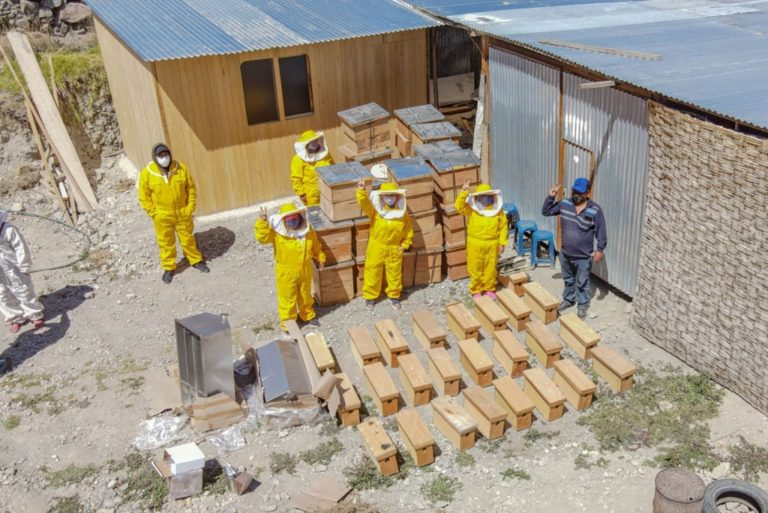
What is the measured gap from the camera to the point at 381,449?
721 centimetres

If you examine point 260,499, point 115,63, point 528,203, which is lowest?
point 260,499

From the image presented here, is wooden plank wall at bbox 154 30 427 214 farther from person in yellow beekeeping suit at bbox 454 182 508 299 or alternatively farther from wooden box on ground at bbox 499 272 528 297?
wooden box on ground at bbox 499 272 528 297

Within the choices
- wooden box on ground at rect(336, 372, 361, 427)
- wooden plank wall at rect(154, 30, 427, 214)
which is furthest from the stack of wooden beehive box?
→ wooden box on ground at rect(336, 372, 361, 427)

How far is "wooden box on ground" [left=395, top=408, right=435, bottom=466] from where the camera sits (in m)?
7.27

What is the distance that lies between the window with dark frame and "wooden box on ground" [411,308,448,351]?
5191 millimetres

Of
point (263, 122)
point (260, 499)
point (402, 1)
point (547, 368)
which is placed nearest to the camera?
point (260, 499)

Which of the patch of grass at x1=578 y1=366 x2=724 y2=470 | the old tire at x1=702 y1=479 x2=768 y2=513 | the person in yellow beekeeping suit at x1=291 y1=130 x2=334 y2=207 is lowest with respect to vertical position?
the patch of grass at x1=578 y1=366 x2=724 y2=470

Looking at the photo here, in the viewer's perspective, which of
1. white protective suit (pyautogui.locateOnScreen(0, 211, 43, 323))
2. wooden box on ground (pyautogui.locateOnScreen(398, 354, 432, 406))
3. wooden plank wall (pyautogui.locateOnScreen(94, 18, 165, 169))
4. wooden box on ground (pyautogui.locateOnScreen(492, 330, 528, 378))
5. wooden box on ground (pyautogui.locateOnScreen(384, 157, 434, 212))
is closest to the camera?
wooden box on ground (pyautogui.locateOnScreen(398, 354, 432, 406))

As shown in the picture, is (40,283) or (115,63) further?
(115,63)

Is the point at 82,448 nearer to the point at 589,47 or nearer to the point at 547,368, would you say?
the point at 547,368

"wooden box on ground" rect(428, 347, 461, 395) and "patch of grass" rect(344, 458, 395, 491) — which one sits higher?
"wooden box on ground" rect(428, 347, 461, 395)

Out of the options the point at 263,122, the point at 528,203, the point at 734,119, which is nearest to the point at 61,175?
the point at 263,122

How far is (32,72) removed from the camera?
1458 centimetres

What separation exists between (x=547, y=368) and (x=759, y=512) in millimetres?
2798
